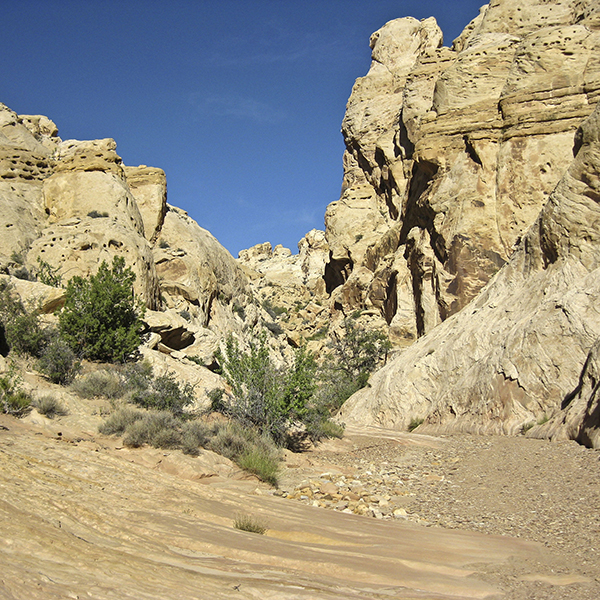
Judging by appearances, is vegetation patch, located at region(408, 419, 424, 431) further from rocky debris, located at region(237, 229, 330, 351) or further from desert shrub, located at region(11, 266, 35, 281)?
rocky debris, located at region(237, 229, 330, 351)

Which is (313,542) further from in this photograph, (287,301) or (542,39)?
(287,301)

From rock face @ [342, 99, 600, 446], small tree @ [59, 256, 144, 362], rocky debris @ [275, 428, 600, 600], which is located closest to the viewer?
rocky debris @ [275, 428, 600, 600]

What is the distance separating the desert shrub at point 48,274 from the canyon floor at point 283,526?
1013 centimetres

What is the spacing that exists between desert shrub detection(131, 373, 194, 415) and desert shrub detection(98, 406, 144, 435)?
1188 millimetres

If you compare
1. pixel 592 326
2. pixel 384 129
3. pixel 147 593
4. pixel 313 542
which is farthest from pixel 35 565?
pixel 384 129

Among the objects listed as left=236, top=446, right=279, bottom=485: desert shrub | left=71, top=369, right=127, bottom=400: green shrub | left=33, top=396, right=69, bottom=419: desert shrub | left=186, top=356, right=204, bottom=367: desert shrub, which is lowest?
left=236, top=446, right=279, bottom=485: desert shrub

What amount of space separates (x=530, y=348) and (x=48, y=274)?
16923 millimetres

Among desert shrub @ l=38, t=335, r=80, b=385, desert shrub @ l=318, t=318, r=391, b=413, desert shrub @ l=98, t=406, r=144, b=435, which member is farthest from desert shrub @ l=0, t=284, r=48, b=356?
desert shrub @ l=318, t=318, r=391, b=413

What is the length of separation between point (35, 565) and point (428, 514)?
572cm

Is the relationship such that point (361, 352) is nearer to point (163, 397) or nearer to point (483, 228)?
point (483, 228)

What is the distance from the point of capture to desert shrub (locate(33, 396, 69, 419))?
9.13m

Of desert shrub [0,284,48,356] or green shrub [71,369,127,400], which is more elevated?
desert shrub [0,284,48,356]

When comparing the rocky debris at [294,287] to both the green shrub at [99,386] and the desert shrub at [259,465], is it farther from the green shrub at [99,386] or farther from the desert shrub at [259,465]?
the desert shrub at [259,465]

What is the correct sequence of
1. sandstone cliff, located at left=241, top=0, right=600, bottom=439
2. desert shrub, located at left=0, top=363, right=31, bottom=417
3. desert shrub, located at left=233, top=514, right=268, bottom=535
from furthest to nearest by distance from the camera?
sandstone cliff, located at left=241, top=0, right=600, bottom=439 < desert shrub, located at left=0, top=363, right=31, bottom=417 < desert shrub, located at left=233, top=514, right=268, bottom=535
